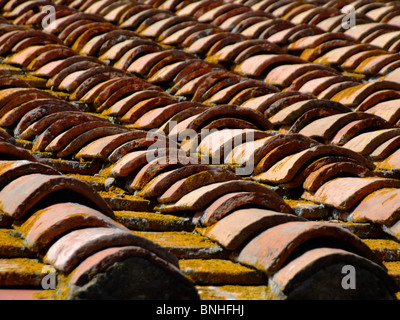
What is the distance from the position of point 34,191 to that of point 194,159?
1287mm

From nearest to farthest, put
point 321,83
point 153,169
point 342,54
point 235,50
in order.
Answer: point 153,169, point 321,83, point 235,50, point 342,54

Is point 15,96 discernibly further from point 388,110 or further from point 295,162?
point 388,110

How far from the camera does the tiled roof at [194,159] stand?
263cm

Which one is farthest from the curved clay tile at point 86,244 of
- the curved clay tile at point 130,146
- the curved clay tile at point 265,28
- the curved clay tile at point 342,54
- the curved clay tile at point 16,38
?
the curved clay tile at point 265,28

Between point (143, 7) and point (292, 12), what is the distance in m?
2.17

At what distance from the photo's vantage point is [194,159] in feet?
13.3

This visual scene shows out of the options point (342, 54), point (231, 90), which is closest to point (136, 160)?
point (231, 90)

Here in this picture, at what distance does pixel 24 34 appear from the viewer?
21.5 ft

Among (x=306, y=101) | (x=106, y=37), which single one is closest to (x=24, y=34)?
(x=106, y=37)

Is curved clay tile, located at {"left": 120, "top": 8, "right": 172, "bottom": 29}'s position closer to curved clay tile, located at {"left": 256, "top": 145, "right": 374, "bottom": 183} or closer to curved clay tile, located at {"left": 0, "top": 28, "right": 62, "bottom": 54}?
curved clay tile, located at {"left": 0, "top": 28, "right": 62, "bottom": 54}

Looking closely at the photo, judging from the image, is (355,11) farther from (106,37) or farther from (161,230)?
(161,230)
